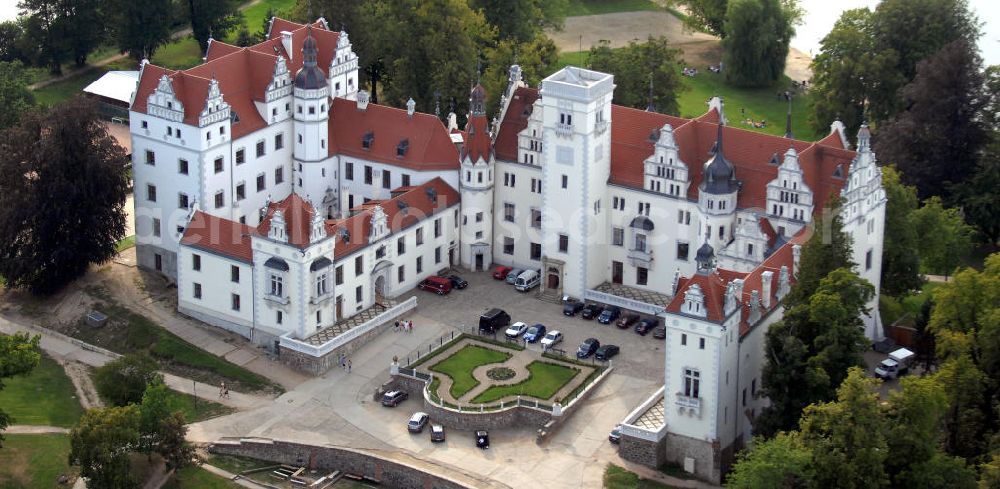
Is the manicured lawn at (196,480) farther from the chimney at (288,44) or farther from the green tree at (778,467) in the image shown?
the chimney at (288,44)

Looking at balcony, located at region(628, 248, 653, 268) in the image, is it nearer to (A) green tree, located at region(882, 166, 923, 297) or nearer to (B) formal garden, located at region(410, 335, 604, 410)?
(B) formal garden, located at region(410, 335, 604, 410)

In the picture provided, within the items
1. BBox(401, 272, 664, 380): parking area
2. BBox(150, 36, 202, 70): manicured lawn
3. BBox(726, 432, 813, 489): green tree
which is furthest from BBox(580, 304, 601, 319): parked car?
BBox(150, 36, 202, 70): manicured lawn

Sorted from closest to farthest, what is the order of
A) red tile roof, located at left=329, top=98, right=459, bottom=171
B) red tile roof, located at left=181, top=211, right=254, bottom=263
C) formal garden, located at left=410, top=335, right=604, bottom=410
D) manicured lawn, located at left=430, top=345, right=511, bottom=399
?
formal garden, located at left=410, top=335, right=604, bottom=410 < manicured lawn, located at left=430, top=345, right=511, bottom=399 < red tile roof, located at left=181, top=211, right=254, bottom=263 < red tile roof, located at left=329, top=98, right=459, bottom=171

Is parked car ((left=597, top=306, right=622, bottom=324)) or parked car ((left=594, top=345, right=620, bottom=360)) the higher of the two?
parked car ((left=597, top=306, right=622, bottom=324))

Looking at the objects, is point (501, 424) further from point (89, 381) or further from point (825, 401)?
point (89, 381)

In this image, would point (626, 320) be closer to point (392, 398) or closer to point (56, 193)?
point (392, 398)
